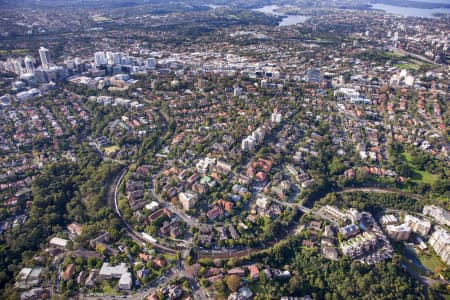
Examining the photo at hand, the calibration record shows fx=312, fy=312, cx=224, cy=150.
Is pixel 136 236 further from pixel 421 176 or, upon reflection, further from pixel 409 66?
pixel 409 66

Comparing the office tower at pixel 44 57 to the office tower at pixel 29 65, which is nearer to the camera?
the office tower at pixel 29 65

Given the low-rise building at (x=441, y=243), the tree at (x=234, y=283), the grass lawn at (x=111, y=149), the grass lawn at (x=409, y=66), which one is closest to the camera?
the tree at (x=234, y=283)

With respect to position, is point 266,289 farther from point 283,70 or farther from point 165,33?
point 165,33

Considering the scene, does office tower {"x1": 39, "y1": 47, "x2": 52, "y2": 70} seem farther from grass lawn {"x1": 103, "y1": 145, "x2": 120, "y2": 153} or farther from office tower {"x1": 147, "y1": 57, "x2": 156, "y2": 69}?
grass lawn {"x1": 103, "y1": 145, "x2": 120, "y2": 153}

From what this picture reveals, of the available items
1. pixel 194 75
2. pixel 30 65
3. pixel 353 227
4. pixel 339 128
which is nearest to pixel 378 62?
pixel 339 128

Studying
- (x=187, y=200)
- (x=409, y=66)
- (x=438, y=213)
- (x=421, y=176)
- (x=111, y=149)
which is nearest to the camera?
(x=187, y=200)

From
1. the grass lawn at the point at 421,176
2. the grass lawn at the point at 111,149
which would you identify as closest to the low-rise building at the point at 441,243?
the grass lawn at the point at 421,176

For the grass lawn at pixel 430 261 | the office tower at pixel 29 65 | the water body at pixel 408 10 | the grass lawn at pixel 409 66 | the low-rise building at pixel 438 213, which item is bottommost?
the grass lawn at pixel 430 261

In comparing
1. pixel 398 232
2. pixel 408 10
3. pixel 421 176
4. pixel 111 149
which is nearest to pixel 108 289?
pixel 111 149

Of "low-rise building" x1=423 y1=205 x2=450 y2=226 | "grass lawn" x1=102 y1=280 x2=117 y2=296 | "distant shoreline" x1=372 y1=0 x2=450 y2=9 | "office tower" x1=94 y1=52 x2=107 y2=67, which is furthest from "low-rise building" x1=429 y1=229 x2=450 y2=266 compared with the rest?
"distant shoreline" x1=372 y1=0 x2=450 y2=9

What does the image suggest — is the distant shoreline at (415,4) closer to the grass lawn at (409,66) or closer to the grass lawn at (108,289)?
the grass lawn at (409,66)
